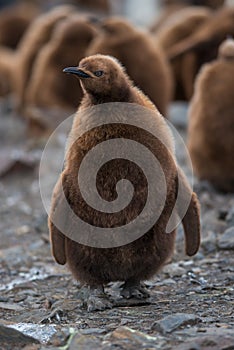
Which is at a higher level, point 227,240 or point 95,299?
point 95,299

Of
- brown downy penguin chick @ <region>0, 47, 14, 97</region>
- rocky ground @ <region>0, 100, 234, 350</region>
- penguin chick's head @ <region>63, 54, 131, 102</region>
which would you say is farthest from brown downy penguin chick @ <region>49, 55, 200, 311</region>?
brown downy penguin chick @ <region>0, 47, 14, 97</region>

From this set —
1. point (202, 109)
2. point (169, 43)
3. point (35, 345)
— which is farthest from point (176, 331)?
point (169, 43)

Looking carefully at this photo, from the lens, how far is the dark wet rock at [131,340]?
338cm

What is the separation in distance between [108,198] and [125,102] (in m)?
0.47

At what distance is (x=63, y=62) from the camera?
948cm

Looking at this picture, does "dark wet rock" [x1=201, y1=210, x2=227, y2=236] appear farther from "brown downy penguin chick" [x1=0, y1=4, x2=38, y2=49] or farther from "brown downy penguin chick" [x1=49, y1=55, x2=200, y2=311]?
"brown downy penguin chick" [x1=0, y1=4, x2=38, y2=49]

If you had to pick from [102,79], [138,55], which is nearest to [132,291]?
[102,79]

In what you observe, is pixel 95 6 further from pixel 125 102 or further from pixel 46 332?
pixel 46 332

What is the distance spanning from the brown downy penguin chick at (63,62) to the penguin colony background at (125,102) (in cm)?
1

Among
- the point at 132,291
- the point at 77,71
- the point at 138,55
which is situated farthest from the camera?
the point at 138,55

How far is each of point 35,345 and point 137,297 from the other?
0.87 meters

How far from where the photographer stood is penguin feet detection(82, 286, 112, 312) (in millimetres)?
4121

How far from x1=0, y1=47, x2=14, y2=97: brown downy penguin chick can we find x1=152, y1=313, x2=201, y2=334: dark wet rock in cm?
925

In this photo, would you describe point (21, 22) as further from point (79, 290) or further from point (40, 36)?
point (79, 290)
